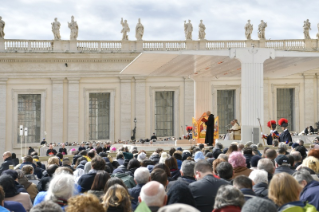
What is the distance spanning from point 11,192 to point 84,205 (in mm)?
2826

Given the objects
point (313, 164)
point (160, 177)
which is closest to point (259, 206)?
point (160, 177)

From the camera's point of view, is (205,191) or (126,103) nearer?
(205,191)

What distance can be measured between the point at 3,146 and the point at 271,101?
2112 cm

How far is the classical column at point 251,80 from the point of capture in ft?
63.0

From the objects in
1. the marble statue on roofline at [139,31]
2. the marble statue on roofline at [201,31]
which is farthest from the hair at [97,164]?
the marble statue on roofline at [201,31]

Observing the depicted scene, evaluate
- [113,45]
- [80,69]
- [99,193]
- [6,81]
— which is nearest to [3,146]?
[6,81]

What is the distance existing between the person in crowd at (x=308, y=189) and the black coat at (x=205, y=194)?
1.10m

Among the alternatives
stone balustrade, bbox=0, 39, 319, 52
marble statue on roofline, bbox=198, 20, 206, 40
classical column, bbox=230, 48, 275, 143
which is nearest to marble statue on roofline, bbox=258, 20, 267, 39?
stone balustrade, bbox=0, 39, 319, 52

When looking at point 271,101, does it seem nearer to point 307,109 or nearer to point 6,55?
point 307,109

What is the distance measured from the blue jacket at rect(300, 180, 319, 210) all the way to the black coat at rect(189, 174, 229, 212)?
3.63ft

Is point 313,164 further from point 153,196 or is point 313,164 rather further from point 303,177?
point 153,196

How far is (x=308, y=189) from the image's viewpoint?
6305 mm

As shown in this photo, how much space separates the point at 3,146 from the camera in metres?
36.3

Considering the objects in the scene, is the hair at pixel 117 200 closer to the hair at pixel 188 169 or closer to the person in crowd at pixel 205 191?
the person in crowd at pixel 205 191
